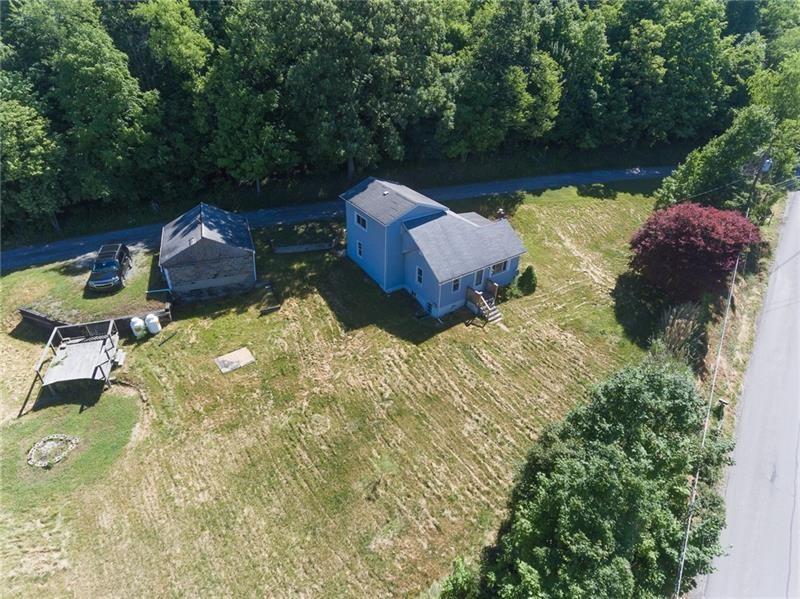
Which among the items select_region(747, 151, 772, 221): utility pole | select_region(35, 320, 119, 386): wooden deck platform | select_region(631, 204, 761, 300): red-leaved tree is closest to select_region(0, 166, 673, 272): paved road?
select_region(35, 320, 119, 386): wooden deck platform

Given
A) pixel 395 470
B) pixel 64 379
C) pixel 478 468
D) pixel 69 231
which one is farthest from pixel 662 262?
pixel 69 231

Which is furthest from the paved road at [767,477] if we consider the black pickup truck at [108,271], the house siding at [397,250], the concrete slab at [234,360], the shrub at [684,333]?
the black pickup truck at [108,271]

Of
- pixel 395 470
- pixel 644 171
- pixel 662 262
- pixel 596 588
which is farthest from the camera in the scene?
pixel 644 171

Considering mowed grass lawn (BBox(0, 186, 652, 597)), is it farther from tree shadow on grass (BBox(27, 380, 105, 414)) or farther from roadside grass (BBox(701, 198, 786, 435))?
roadside grass (BBox(701, 198, 786, 435))

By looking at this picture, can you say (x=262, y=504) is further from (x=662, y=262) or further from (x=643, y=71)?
(x=643, y=71)

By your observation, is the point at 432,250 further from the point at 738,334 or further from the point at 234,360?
the point at 738,334

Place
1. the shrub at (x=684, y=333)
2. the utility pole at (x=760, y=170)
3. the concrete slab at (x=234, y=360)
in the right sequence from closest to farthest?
the concrete slab at (x=234, y=360) → the shrub at (x=684, y=333) → the utility pole at (x=760, y=170)

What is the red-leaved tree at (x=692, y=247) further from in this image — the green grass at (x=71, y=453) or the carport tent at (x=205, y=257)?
the green grass at (x=71, y=453)

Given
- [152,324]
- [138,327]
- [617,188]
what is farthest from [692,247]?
[138,327]
